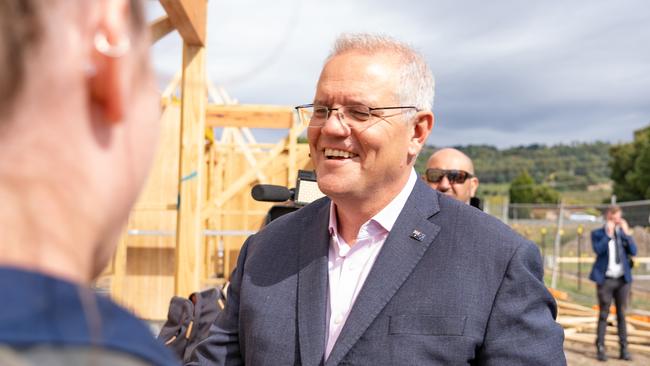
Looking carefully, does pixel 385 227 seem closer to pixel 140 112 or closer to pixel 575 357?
pixel 140 112

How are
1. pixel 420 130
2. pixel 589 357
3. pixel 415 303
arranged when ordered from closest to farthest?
pixel 415 303, pixel 420 130, pixel 589 357

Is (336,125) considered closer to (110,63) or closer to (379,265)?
(379,265)

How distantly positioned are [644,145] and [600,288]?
38270 millimetres

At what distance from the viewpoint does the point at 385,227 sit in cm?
210

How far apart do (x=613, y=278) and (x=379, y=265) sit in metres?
7.58

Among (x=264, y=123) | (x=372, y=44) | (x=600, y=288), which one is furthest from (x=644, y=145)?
(x=372, y=44)

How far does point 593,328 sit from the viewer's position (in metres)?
9.93

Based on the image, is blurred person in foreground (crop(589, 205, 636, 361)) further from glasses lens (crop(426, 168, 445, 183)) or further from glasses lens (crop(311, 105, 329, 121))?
glasses lens (crop(311, 105, 329, 121))

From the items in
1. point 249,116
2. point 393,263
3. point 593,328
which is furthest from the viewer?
point 593,328

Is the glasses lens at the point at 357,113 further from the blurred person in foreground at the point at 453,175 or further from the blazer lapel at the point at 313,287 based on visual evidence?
the blurred person in foreground at the point at 453,175

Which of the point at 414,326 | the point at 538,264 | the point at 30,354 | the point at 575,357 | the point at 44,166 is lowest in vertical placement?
the point at 575,357

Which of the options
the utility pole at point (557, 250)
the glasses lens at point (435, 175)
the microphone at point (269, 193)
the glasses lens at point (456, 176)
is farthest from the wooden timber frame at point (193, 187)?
the utility pole at point (557, 250)

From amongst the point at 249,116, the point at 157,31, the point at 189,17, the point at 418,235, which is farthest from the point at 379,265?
the point at 249,116

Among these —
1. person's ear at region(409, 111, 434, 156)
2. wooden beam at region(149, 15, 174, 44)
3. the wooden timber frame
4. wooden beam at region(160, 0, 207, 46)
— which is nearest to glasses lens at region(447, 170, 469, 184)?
the wooden timber frame
